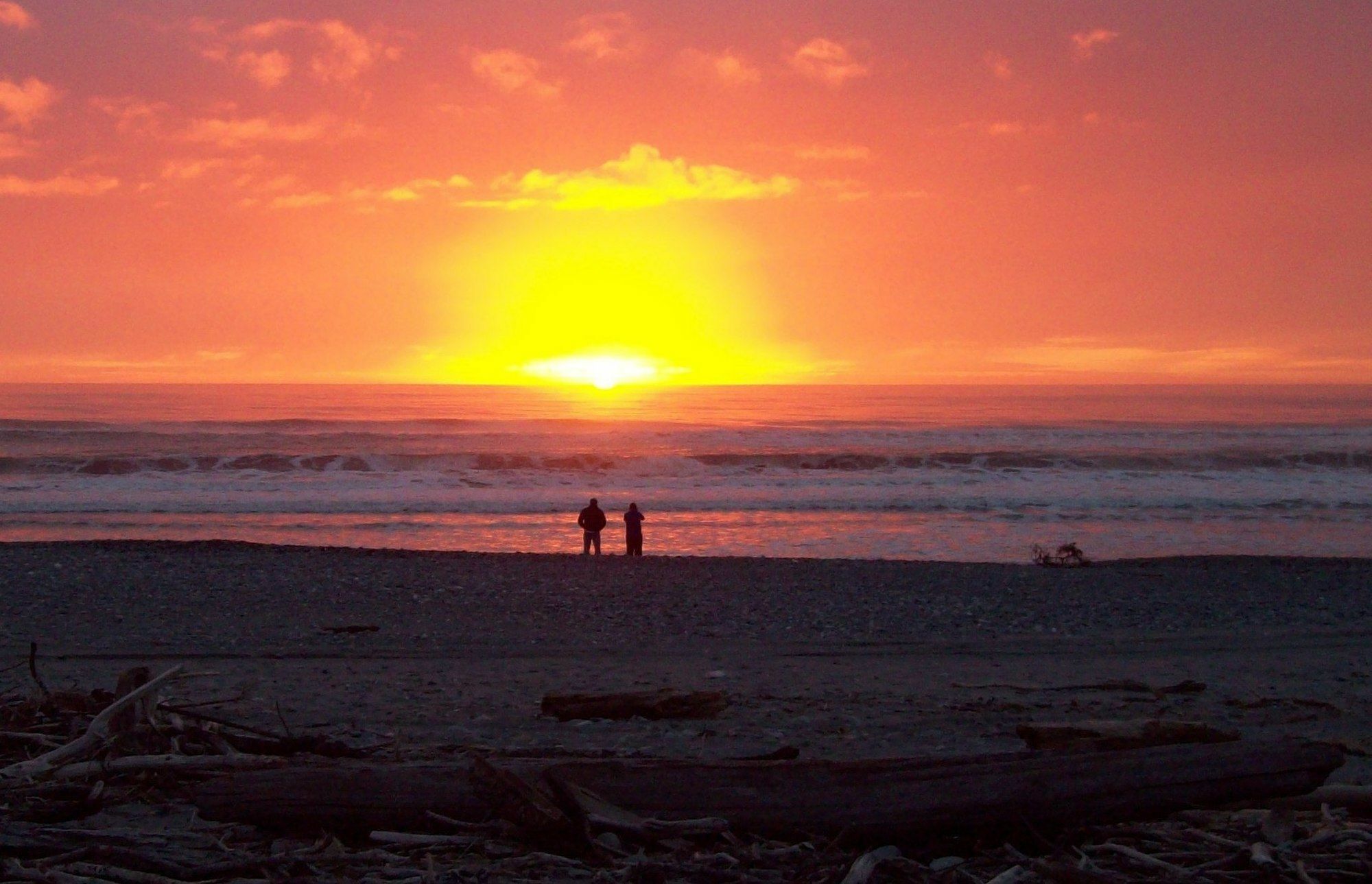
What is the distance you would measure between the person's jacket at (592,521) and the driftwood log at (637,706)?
35.9ft

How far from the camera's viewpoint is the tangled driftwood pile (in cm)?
395

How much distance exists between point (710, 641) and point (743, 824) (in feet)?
25.3

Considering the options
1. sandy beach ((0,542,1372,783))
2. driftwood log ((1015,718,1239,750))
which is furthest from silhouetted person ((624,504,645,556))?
driftwood log ((1015,718,1239,750))

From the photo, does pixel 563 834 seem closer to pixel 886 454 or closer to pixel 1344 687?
pixel 1344 687

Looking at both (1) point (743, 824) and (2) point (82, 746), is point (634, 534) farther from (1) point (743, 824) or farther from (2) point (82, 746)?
(1) point (743, 824)

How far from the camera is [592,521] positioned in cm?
1884

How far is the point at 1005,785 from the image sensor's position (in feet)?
13.6

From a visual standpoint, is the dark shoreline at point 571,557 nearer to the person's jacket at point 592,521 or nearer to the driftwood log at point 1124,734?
the person's jacket at point 592,521

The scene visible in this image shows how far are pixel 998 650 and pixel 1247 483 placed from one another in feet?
94.6

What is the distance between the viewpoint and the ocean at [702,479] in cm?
2319

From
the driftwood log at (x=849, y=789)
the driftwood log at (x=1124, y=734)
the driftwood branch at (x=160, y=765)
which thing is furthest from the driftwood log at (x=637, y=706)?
the driftwood log at (x=849, y=789)

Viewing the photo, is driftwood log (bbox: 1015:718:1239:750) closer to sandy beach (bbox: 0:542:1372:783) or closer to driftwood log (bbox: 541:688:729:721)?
sandy beach (bbox: 0:542:1372:783)

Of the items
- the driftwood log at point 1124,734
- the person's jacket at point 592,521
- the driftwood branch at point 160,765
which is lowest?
the person's jacket at point 592,521

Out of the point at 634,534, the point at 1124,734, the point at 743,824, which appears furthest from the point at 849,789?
the point at 634,534
